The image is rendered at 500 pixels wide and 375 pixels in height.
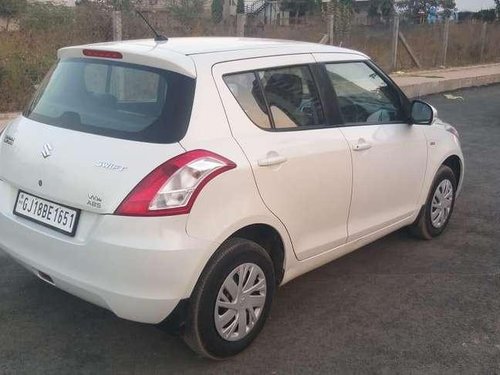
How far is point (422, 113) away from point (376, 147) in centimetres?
79

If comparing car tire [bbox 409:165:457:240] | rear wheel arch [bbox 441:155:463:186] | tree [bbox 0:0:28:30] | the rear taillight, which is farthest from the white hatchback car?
tree [bbox 0:0:28:30]

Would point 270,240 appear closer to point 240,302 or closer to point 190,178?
point 240,302

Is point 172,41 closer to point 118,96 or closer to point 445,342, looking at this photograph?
point 118,96

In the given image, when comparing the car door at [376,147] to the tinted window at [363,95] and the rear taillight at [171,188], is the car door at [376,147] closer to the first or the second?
the tinted window at [363,95]

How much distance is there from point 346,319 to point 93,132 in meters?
1.89

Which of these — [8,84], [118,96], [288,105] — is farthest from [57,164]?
[8,84]

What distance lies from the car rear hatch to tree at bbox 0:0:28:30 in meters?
8.92

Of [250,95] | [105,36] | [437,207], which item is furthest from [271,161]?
[105,36]

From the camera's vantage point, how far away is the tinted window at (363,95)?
156 inches

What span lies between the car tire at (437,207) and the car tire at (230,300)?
6.51ft

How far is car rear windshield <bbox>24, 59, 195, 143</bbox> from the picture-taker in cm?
301

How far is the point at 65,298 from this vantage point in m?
3.88

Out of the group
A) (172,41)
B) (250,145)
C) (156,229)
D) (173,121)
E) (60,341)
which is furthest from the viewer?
(172,41)

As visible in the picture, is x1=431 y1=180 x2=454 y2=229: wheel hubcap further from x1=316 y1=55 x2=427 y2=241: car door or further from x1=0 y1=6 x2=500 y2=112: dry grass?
x1=0 y1=6 x2=500 y2=112: dry grass
